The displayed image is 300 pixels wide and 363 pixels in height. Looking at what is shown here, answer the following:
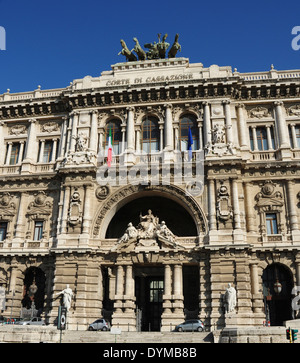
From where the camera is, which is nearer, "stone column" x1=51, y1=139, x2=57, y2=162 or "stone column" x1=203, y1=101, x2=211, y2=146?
"stone column" x1=203, y1=101, x2=211, y2=146

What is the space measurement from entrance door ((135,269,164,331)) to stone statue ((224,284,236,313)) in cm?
700

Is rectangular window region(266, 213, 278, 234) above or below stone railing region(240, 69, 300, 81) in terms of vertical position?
below

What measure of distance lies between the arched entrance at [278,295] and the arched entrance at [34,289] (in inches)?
671

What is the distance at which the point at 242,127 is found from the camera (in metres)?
31.2

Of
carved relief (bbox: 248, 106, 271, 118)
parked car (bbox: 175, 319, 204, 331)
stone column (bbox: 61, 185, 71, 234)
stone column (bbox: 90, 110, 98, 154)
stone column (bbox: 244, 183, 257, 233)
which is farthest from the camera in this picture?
stone column (bbox: 90, 110, 98, 154)

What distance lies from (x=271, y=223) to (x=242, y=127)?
26.9 feet

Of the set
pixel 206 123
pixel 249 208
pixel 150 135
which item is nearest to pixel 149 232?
pixel 249 208

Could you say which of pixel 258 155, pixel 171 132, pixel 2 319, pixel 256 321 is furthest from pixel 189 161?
pixel 2 319

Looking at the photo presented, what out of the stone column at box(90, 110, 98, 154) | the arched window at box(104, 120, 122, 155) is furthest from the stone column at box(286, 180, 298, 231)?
the stone column at box(90, 110, 98, 154)

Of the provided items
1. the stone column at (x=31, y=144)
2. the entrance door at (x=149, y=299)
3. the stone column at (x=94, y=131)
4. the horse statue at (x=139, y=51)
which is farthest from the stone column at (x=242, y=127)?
the stone column at (x=31, y=144)

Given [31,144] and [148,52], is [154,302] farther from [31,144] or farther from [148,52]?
[148,52]

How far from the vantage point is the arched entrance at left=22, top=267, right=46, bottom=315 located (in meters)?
29.7

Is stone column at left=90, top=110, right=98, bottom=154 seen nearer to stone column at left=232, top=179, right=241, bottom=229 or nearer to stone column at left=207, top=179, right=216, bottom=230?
stone column at left=207, top=179, right=216, bottom=230

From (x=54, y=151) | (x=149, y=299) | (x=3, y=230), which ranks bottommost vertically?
(x=149, y=299)
